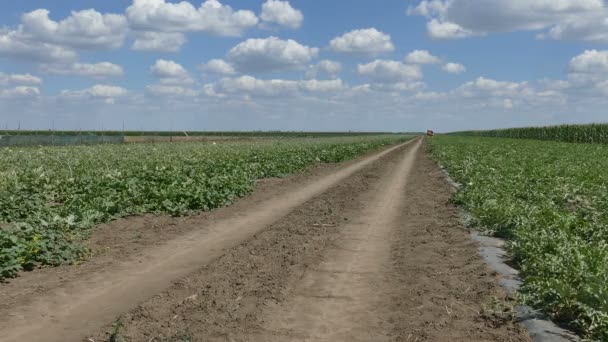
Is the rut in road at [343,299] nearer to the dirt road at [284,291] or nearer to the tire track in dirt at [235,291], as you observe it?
the dirt road at [284,291]

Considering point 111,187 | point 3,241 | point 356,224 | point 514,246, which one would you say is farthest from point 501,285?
point 111,187

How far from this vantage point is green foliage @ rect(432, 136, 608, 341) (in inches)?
209

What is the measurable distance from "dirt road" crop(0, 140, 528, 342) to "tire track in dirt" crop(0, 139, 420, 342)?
0.05ft

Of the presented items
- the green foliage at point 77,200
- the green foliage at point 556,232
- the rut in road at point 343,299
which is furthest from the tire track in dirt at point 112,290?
the green foliage at point 556,232

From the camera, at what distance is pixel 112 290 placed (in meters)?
6.90

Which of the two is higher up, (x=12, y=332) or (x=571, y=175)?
(x=571, y=175)

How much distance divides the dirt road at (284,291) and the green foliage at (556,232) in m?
0.55

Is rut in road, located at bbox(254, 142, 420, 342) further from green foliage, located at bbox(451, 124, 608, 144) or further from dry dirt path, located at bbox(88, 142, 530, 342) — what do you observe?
green foliage, located at bbox(451, 124, 608, 144)

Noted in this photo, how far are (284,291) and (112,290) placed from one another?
2219 millimetres

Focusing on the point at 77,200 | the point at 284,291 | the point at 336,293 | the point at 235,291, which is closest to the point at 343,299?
the point at 336,293

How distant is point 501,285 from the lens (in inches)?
258

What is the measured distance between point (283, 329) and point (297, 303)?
32.4 inches

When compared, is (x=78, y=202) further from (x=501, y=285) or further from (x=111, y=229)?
(x=501, y=285)

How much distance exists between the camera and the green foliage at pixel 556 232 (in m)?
5.31
